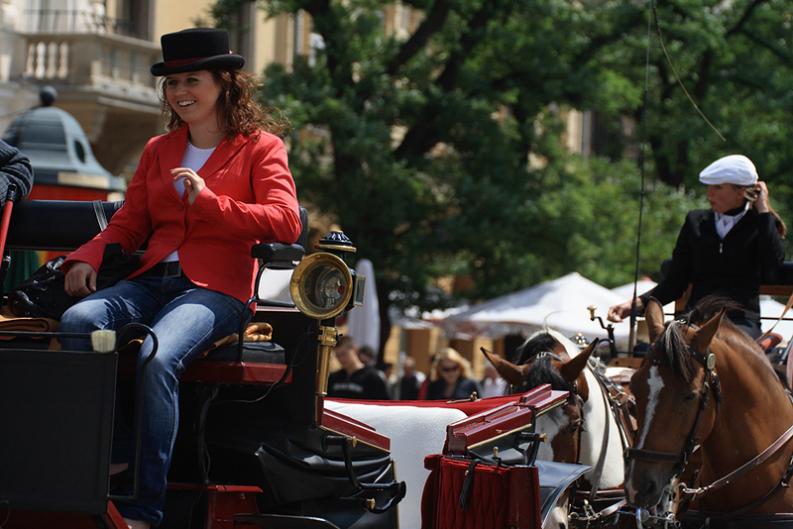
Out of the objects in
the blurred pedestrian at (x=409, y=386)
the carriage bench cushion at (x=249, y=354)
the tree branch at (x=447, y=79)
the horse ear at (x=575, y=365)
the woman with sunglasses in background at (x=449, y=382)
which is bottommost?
the blurred pedestrian at (x=409, y=386)

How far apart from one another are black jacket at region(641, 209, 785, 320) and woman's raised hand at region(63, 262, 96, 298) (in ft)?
10.6

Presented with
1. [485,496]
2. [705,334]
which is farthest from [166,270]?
[705,334]

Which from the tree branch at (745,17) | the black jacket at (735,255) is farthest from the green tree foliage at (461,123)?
the black jacket at (735,255)

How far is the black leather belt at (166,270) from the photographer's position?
4.91 meters

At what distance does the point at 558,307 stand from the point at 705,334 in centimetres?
977

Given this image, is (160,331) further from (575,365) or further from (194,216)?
(575,365)

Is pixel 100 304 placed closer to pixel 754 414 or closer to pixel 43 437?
pixel 43 437

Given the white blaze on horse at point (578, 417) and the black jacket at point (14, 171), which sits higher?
the black jacket at point (14, 171)

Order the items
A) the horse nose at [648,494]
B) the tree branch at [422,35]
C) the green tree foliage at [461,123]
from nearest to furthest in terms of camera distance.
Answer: the horse nose at [648,494] < the green tree foliage at [461,123] < the tree branch at [422,35]

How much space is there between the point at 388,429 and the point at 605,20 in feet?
43.8

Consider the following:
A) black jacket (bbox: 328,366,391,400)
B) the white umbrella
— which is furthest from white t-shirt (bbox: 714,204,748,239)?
the white umbrella

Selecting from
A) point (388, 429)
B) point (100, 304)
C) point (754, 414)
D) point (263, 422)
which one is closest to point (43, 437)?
point (100, 304)

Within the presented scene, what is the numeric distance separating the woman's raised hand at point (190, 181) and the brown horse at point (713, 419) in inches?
84.2

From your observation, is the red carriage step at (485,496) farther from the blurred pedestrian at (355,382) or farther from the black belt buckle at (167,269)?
the blurred pedestrian at (355,382)
